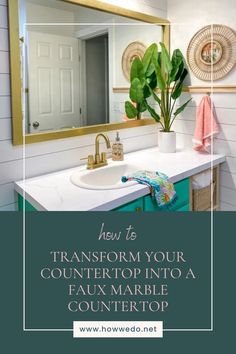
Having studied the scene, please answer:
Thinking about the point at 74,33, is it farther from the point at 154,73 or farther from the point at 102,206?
the point at 102,206

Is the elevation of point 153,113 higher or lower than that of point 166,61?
lower

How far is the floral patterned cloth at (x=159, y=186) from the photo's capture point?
1539mm

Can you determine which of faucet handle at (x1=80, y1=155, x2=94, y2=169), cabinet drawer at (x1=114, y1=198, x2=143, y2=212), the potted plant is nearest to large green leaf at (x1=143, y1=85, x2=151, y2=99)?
the potted plant

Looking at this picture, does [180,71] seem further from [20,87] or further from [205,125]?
[20,87]

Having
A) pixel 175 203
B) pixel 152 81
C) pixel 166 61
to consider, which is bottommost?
pixel 175 203

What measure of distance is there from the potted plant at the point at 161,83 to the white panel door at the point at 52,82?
0.46 meters

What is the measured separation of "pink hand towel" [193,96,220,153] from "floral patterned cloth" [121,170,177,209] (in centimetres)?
62

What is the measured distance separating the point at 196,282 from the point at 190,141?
1.24m

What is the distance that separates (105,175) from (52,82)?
1.88ft

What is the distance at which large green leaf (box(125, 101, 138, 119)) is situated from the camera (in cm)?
215

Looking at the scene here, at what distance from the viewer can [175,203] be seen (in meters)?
1.72

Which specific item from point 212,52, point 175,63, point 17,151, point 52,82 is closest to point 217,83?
point 212,52

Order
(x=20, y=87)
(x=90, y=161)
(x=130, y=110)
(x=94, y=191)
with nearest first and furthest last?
(x=94, y=191) → (x=20, y=87) → (x=90, y=161) → (x=130, y=110)

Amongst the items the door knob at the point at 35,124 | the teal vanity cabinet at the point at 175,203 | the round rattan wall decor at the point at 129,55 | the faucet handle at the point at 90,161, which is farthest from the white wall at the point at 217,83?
the door knob at the point at 35,124
